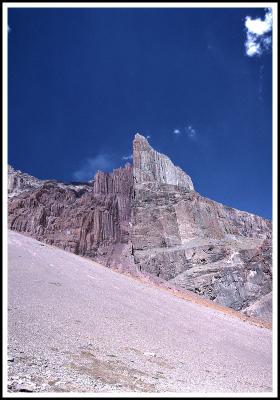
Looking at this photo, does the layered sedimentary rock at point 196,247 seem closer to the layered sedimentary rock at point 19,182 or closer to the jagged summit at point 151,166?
the jagged summit at point 151,166

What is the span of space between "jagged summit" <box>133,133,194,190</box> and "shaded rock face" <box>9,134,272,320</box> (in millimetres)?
5232

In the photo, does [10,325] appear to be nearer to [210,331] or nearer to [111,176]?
[210,331]

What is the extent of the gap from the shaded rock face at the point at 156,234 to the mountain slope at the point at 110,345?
31.1m

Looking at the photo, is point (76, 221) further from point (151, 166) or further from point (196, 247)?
point (151, 166)

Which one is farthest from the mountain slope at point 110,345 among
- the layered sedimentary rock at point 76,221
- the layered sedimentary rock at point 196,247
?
the layered sedimentary rock at point 196,247

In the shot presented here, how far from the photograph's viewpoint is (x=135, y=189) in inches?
3332

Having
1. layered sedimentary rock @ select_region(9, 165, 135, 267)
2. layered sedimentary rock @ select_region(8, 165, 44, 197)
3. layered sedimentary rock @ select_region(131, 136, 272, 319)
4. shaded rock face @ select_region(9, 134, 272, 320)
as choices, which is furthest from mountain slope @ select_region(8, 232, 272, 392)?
layered sedimentary rock @ select_region(8, 165, 44, 197)

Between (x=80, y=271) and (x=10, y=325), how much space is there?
66.8 feet

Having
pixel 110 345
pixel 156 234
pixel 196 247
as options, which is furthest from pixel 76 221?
pixel 110 345

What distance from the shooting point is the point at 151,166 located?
99625 millimetres

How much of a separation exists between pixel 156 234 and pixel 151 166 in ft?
98.5

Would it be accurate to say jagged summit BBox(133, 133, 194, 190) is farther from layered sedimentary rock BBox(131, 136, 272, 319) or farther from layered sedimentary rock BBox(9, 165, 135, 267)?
layered sedimentary rock BBox(9, 165, 135, 267)

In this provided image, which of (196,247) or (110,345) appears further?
(196,247)

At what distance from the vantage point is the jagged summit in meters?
94.1
